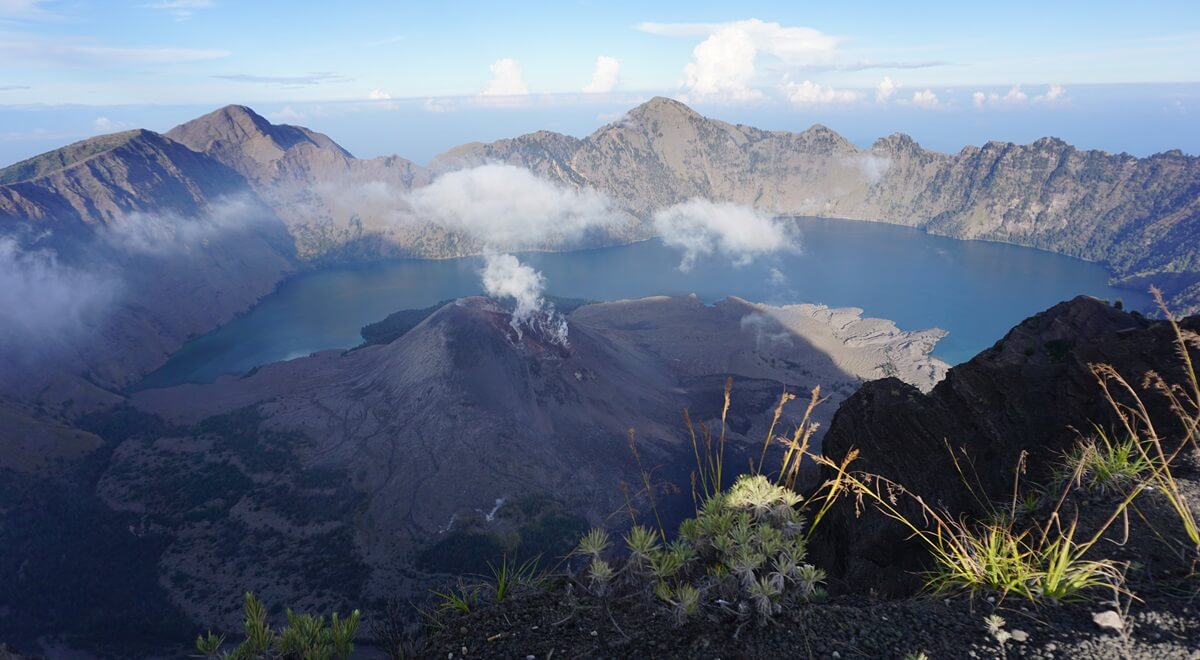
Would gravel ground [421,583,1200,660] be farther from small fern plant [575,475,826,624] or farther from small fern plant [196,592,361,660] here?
small fern plant [196,592,361,660]

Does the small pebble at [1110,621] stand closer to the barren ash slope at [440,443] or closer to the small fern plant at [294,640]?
the small fern plant at [294,640]

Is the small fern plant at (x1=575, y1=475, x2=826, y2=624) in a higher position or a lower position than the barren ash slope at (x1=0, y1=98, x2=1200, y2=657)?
higher

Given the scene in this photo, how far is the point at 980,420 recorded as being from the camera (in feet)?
60.7

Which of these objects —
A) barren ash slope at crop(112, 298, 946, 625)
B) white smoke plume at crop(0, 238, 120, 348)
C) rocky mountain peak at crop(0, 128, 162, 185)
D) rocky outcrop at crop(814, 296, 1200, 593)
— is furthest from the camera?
rocky mountain peak at crop(0, 128, 162, 185)

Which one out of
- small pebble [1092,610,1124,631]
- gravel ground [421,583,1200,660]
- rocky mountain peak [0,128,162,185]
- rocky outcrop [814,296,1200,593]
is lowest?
rocky outcrop [814,296,1200,593]

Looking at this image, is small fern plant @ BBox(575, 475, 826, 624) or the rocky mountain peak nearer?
small fern plant @ BBox(575, 475, 826, 624)

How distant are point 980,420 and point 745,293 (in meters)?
151

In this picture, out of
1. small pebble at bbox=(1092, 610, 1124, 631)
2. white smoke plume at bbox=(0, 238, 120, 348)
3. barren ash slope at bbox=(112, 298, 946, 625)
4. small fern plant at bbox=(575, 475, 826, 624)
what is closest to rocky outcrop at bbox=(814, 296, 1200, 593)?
small fern plant at bbox=(575, 475, 826, 624)

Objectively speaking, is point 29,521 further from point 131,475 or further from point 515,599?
point 515,599

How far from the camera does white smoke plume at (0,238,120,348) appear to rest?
102m

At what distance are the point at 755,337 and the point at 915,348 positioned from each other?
2940cm

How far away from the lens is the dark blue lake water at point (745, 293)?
125062 mm

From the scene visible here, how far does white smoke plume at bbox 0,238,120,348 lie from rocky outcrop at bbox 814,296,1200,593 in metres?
130

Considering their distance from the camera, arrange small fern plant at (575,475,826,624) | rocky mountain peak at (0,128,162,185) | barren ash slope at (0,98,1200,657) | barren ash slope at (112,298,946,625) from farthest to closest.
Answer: rocky mountain peak at (0,128,162,185) → barren ash slope at (112,298,946,625) → barren ash slope at (0,98,1200,657) → small fern plant at (575,475,826,624)
